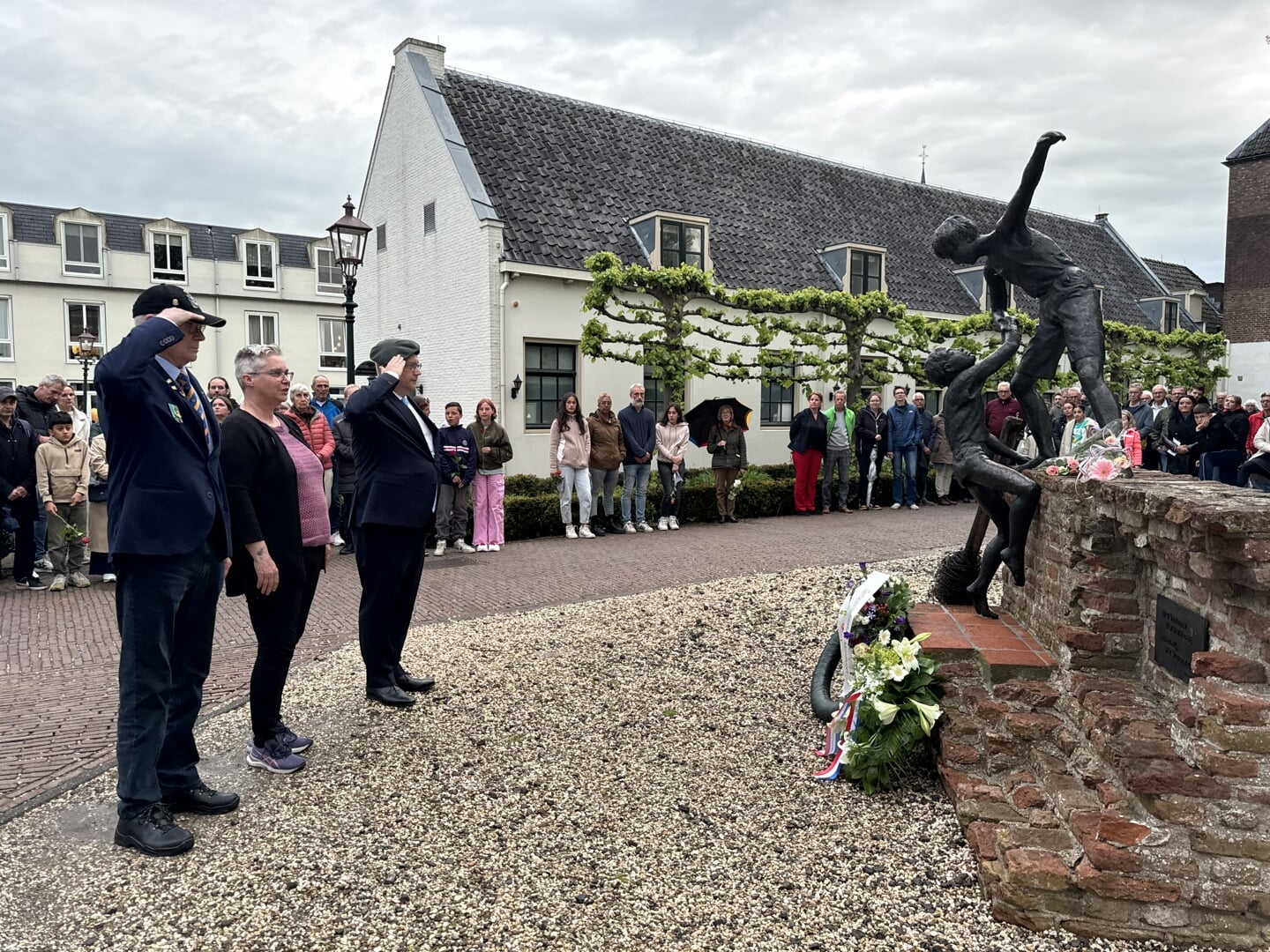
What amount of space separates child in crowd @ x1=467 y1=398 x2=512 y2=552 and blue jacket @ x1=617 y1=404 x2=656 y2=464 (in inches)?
76.5

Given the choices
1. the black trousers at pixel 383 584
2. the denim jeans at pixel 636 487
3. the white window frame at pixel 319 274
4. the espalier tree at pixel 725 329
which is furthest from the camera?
the white window frame at pixel 319 274

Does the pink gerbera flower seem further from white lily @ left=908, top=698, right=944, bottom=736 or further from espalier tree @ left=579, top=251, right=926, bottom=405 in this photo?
espalier tree @ left=579, top=251, right=926, bottom=405

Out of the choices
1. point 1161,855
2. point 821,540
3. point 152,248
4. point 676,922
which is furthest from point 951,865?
point 152,248

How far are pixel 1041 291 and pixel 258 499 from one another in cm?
448

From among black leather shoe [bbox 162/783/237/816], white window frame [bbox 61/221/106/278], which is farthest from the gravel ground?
white window frame [bbox 61/221/106/278]

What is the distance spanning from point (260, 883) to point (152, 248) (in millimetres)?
37206

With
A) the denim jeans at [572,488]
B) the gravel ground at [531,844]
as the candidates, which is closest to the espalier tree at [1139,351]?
the denim jeans at [572,488]

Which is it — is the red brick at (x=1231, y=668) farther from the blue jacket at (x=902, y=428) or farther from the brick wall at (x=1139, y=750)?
the blue jacket at (x=902, y=428)

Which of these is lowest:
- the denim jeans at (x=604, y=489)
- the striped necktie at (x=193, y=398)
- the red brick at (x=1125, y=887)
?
the red brick at (x=1125, y=887)

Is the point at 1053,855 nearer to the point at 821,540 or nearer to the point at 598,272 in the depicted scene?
the point at 821,540

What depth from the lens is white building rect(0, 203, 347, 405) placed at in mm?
31328

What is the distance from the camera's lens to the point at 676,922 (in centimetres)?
284

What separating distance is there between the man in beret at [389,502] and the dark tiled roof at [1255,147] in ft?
112

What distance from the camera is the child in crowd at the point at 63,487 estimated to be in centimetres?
829
